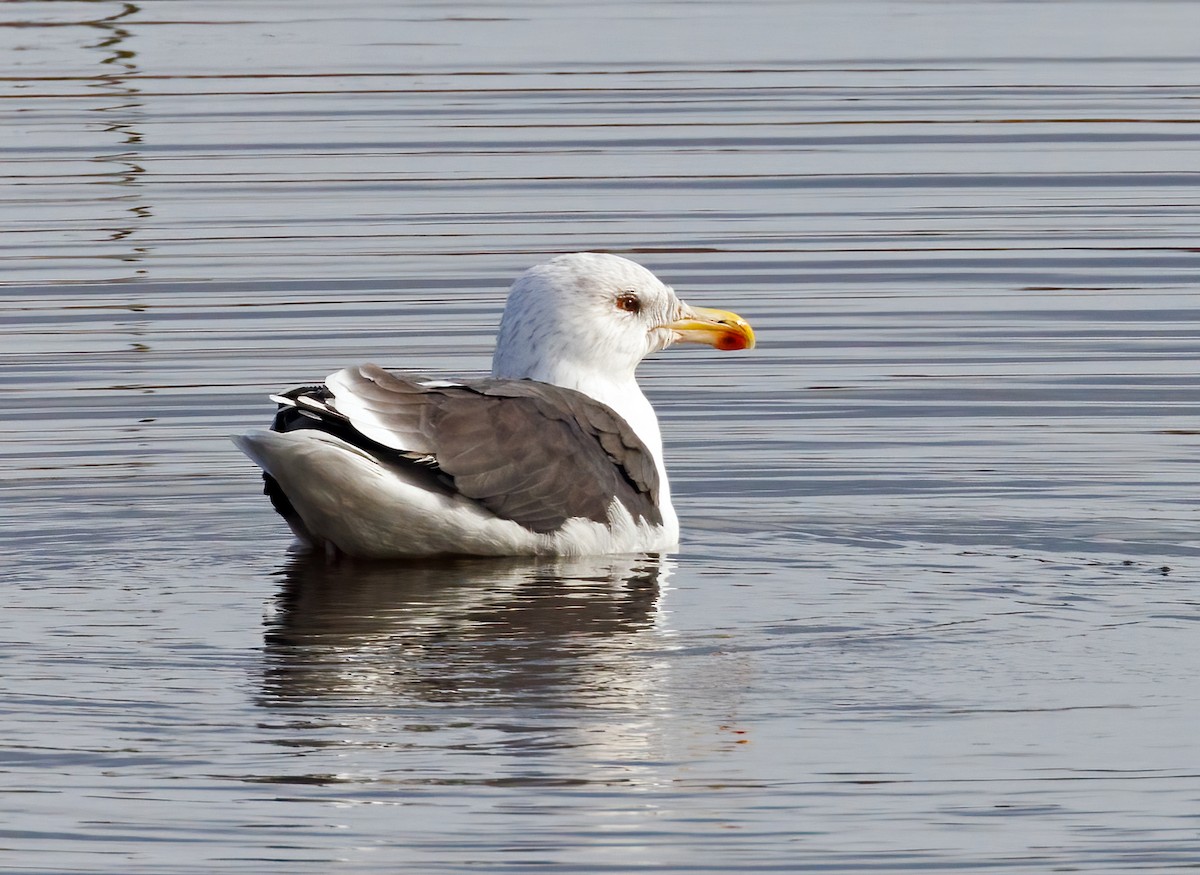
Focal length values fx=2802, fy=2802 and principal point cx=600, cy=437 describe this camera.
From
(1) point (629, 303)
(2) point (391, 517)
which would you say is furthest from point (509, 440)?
(1) point (629, 303)

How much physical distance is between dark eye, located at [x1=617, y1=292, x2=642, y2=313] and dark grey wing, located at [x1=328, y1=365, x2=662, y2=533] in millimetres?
558

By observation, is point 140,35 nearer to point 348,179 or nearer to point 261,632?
point 348,179

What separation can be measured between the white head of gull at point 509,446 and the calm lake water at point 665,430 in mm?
183

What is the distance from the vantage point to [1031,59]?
69.3 feet

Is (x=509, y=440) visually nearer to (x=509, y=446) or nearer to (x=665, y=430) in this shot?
(x=509, y=446)

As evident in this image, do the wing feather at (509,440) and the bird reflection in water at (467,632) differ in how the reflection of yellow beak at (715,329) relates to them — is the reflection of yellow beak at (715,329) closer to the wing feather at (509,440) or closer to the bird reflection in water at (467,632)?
the wing feather at (509,440)

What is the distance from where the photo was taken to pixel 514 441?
963cm

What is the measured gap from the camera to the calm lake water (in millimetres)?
7113

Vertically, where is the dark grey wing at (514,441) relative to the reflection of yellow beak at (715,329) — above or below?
below

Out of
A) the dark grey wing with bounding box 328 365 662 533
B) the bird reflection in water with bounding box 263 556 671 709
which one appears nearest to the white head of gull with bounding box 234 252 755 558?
the dark grey wing with bounding box 328 365 662 533

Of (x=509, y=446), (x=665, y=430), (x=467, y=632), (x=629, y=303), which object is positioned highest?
(x=629, y=303)

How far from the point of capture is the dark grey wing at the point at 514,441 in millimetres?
9336

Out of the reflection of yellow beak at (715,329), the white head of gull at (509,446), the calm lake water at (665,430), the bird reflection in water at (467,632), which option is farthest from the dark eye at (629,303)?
the bird reflection in water at (467,632)

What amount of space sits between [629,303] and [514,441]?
126 cm
